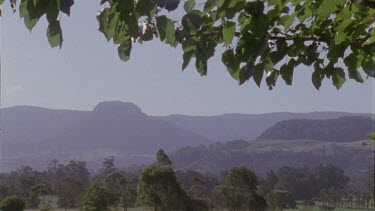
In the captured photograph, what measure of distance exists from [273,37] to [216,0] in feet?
2.18

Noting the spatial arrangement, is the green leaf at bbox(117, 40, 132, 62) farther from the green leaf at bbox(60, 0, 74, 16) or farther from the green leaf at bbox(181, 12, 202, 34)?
the green leaf at bbox(60, 0, 74, 16)

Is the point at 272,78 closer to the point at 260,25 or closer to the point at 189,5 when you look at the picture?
the point at 260,25

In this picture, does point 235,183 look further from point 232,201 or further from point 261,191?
point 261,191

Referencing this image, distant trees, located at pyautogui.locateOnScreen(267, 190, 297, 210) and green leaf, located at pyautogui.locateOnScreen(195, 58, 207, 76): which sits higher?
green leaf, located at pyautogui.locateOnScreen(195, 58, 207, 76)

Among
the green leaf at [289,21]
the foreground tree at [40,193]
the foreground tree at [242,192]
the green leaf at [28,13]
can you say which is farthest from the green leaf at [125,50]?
the foreground tree at [40,193]

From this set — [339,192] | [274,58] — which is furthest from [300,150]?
[274,58]

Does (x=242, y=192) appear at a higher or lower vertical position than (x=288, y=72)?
lower

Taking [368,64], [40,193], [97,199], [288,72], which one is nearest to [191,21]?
[288,72]

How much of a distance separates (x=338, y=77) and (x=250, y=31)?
0.92 metres

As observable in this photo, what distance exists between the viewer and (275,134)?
181 m

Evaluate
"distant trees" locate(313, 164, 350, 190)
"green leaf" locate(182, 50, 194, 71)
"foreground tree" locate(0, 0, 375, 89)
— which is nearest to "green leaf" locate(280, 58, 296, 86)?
"foreground tree" locate(0, 0, 375, 89)

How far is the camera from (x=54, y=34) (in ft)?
5.24

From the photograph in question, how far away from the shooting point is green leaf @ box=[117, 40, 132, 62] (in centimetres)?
224

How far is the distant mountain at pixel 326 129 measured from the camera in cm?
16638
